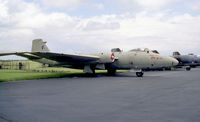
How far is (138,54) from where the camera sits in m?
19.2

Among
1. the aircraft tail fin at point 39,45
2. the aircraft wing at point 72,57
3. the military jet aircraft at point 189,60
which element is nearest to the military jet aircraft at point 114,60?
the aircraft wing at point 72,57

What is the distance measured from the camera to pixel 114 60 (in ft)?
67.4

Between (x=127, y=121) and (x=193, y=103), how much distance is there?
312 cm

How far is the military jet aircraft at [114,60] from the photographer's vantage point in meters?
18.5

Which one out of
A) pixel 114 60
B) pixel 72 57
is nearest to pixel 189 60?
pixel 114 60

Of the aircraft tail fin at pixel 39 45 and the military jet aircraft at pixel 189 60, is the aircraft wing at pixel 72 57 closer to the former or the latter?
the aircraft tail fin at pixel 39 45

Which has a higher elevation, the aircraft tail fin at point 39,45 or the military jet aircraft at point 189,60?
the aircraft tail fin at point 39,45

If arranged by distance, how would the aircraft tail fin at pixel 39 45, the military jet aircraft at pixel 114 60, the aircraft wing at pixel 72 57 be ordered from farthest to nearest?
1. the aircraft tail fin at pixel 39 45
2. the aircraft wing at pixel 72 57
3. the military jet aircraft at pixel 114 60

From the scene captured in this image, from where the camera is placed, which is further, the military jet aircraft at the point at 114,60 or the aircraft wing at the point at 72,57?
the aircraft wing at the point at 72,57

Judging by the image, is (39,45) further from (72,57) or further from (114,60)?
(114,60)

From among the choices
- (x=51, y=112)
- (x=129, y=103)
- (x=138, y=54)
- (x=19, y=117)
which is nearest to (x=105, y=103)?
(x=129, y=103)

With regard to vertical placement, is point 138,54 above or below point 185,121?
above

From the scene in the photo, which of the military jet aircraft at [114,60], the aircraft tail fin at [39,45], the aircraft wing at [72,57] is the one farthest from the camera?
the aircraft tail fin at [39,45]

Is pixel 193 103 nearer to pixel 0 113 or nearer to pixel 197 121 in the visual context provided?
pixel 197 121
